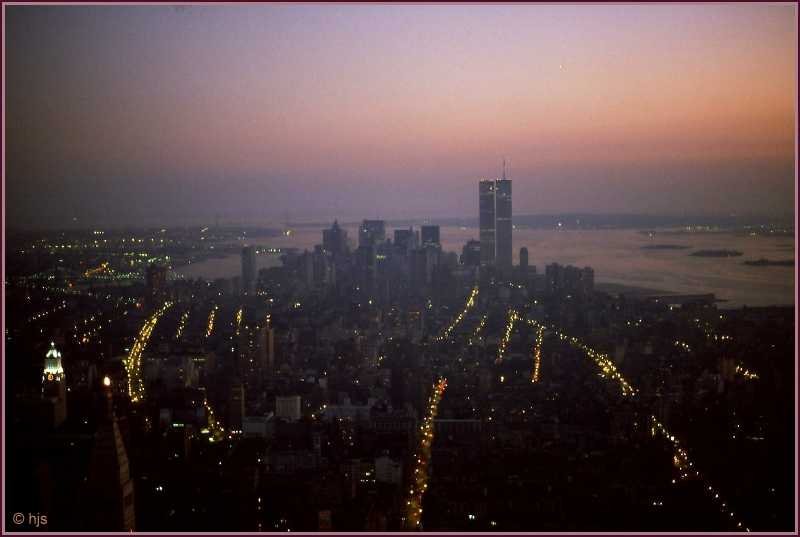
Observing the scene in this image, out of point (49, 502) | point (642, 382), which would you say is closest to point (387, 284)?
point (642, 382)

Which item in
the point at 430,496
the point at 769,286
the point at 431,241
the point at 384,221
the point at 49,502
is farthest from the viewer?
the point at 431,241

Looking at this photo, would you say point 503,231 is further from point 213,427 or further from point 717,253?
point 213,427

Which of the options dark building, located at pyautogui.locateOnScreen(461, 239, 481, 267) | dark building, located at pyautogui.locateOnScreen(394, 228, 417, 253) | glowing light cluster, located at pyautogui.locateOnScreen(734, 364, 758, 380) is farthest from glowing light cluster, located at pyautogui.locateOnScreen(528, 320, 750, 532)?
dark building, located at pyautogui.locateOnScreen(394, 228, 417, 253)

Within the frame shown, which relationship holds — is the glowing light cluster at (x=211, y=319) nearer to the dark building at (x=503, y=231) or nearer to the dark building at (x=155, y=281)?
the dark building at (x=155, y=281)

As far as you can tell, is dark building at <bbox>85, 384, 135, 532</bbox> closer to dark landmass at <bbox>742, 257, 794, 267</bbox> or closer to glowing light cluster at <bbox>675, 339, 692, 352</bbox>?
dark landmass at <bbox>742, 257, 794, 267</bbox>

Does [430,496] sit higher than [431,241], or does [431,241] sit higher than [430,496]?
[431,241]

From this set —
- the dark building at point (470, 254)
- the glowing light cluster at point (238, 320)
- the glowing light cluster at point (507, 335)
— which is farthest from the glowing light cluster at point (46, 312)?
the dark building at point (470, 254)

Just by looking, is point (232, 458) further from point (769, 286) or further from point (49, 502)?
point (769, 286)

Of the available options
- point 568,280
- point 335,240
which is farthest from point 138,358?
point 568,280
